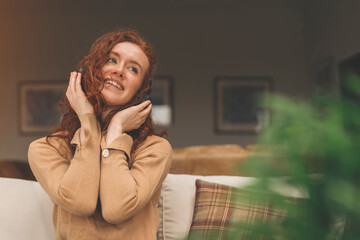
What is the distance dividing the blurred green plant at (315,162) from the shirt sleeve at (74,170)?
3.22 feet

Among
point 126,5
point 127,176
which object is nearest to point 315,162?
point 127,176

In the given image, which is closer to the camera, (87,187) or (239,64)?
(87,187)

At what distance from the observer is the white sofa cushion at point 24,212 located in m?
1.50

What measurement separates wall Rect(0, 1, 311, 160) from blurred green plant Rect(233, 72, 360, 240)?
5236 millimetres

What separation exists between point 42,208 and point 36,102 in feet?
14.1

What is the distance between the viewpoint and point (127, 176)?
1.21 metres

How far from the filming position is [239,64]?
5492mm

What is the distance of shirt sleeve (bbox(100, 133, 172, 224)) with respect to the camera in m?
1.18

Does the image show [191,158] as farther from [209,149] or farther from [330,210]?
[330,210]

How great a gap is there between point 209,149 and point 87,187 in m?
1.16

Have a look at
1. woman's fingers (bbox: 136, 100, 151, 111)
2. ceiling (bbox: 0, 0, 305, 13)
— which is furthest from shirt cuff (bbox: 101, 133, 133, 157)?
ceiling (bbox: 0, 0, 305, 13)

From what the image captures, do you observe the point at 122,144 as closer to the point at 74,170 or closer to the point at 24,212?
the point at 74,170

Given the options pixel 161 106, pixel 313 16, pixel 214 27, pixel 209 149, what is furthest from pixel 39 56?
pixel 209 149

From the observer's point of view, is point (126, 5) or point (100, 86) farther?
point (126, 5)
